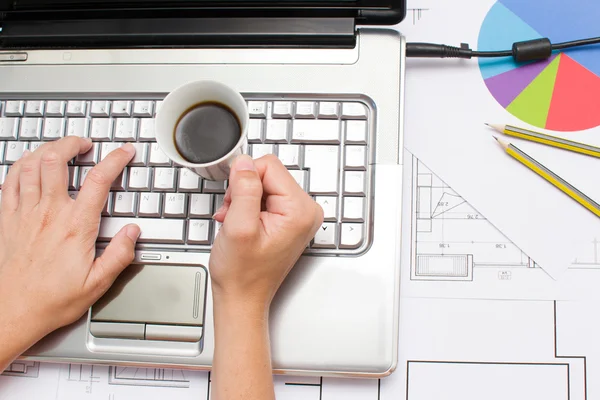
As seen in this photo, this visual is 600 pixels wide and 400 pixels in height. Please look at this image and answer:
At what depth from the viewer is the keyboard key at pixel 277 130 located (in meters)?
0.52

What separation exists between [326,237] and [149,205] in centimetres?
18

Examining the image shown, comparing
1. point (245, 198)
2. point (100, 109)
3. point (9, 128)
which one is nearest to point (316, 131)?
point (245, 198)

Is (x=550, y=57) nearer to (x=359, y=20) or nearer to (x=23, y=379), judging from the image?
(x=359, y=20)

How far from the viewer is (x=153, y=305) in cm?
52

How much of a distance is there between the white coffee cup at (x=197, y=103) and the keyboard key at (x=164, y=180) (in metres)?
0.05

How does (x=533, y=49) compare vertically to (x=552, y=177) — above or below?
above

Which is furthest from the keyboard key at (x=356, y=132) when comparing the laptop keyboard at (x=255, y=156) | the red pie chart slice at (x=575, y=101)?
the red pie chart slice at (x=575, y=101)

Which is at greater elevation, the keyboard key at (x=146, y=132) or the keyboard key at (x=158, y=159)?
the keyboard key at (x=146, y=132)

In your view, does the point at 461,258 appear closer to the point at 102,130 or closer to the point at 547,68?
the point at 547,68

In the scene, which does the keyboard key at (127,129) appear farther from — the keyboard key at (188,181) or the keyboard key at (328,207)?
the keyboard key at (328,207)

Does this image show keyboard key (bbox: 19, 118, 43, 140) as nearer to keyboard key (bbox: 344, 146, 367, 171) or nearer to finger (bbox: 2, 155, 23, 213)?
finger (bbox: 2, 155, 23, 213)

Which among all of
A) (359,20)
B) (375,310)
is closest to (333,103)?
(359,20)

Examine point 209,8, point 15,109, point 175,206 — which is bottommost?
point 175,206

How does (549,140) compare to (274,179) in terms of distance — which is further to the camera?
(549,140)
